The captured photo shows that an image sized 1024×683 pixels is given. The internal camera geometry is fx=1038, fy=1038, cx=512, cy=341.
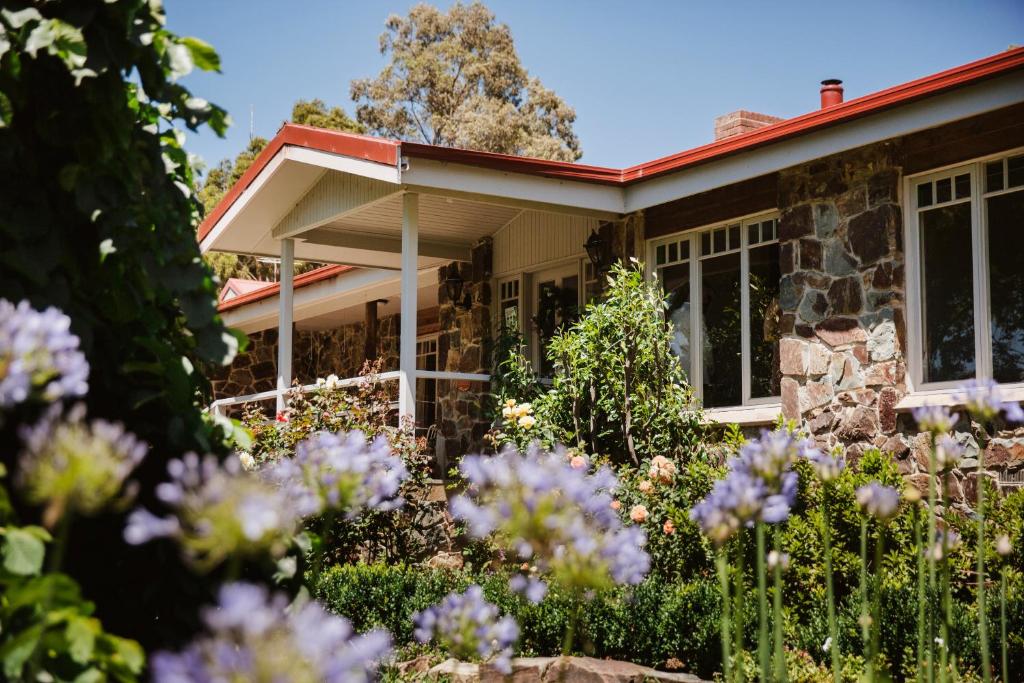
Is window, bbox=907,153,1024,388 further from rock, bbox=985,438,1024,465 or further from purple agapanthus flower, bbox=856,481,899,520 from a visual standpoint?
purple agapanthus flower, bbox=856,481,899,520

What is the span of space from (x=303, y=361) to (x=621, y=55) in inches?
951

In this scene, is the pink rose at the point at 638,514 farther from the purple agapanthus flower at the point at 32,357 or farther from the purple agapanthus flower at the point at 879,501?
the purple agapanthus flower at the point at 32,357

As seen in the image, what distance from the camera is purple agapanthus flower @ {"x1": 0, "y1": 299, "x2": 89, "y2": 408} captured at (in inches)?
60.6

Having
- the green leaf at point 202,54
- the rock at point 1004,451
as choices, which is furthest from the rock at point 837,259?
the green leaf at point 202,54

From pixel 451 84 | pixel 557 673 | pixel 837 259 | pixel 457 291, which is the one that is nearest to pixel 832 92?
pixel 837 259

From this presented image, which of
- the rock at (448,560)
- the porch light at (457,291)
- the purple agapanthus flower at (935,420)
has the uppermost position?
the porch light at (457,291)

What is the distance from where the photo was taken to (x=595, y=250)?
9.68 meters

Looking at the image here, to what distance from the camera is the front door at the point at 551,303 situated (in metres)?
10.4

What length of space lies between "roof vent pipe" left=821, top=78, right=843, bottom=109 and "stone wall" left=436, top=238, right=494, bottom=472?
3.99 meters

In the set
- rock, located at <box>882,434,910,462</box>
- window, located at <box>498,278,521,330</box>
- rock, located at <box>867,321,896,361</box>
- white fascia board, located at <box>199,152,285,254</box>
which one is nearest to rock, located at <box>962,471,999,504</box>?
rock, located at <box>882,434,910,462</box>

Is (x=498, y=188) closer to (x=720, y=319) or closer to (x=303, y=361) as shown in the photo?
(x=720, y=319)

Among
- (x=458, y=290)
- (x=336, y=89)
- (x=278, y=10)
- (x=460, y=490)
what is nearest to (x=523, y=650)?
(x=460, y=490)

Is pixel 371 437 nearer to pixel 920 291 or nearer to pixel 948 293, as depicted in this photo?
pixel 920 291

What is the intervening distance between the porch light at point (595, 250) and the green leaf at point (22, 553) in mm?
8124
